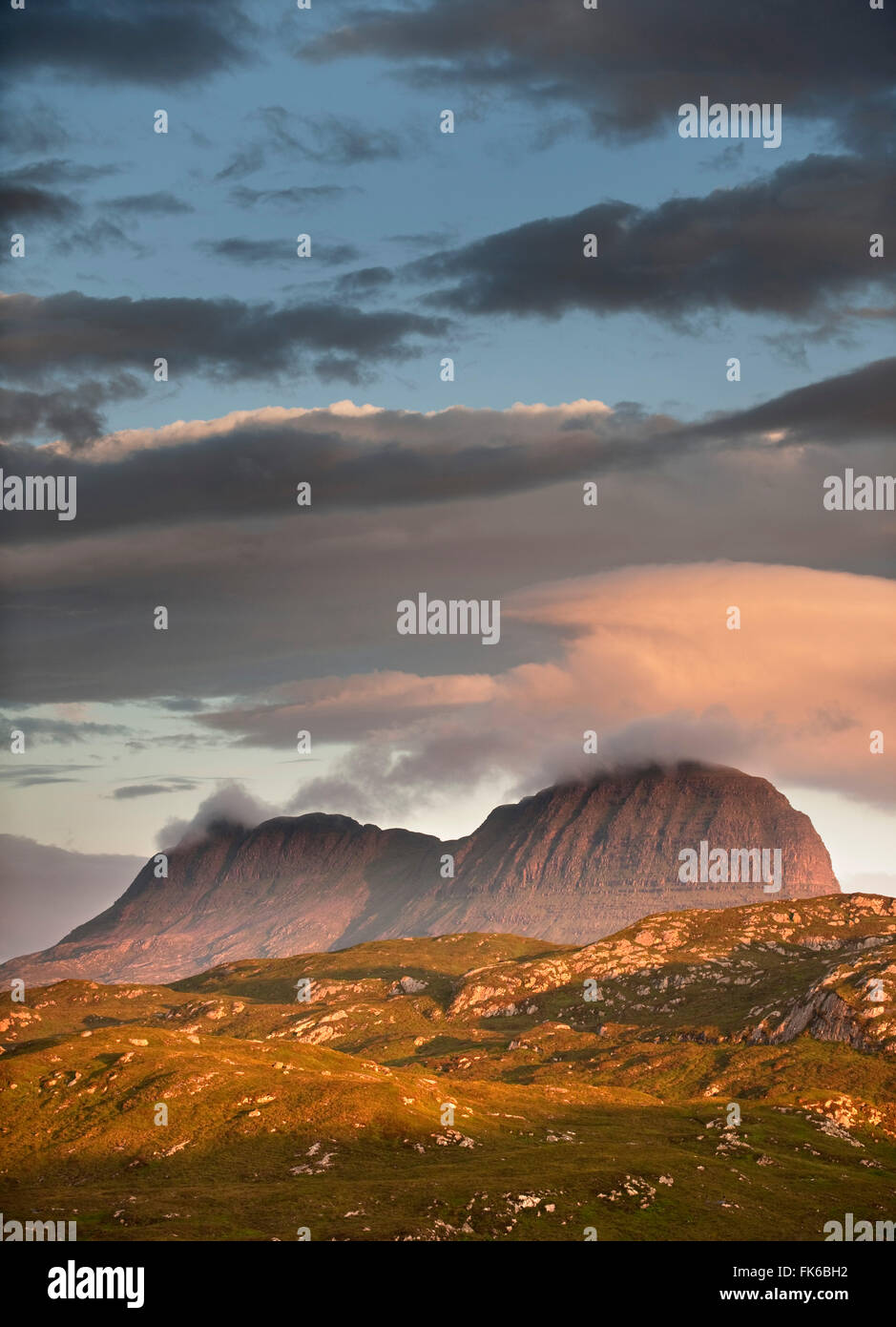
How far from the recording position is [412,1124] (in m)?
196

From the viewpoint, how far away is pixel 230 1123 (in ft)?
643

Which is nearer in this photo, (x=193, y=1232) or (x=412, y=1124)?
(x=193, y=1232)

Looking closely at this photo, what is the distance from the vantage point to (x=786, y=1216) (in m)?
160
